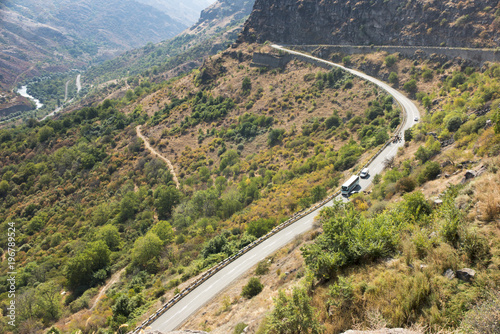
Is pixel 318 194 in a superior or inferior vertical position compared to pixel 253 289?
inferior

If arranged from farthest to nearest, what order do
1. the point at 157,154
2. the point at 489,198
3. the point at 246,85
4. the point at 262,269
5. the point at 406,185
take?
the point at 246,85, the point at 157,154, the point at 406,185, the point at 262,269, the point at 489,198

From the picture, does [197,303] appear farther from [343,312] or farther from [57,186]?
[57,186]

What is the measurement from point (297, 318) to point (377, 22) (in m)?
86.0

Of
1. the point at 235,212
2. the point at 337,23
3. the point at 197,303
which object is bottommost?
the point at 235,212

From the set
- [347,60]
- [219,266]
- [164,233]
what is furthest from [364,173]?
[347,60]

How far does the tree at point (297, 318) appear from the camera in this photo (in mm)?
8883

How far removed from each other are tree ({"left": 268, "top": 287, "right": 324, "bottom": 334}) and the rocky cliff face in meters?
67.3

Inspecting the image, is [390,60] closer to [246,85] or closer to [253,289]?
[246,85]

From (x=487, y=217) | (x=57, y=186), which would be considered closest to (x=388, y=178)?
(x=487, y=217)

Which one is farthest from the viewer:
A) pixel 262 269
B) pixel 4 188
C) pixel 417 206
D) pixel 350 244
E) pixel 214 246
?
pixel 4 188

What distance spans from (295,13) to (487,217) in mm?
100361

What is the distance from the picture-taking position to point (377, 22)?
73.4 metres

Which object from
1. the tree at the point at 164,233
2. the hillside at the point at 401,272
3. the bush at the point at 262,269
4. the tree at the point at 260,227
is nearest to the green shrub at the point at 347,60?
the tree at the point at 260,227

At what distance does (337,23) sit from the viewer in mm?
83125
